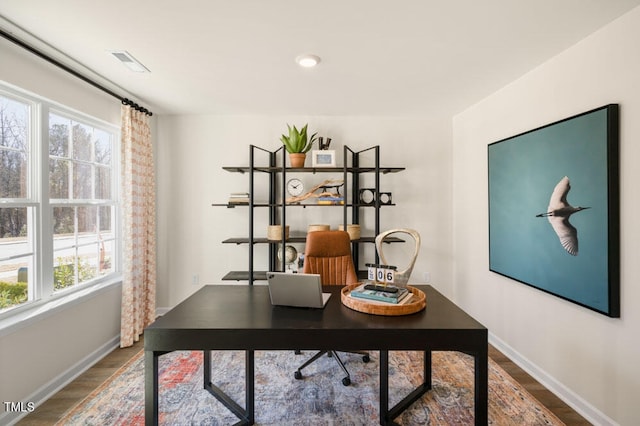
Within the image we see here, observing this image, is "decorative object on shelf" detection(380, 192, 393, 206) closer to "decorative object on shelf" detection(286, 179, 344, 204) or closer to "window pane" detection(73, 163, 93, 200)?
"decorative object on shelf" detection(286, 179, 344, 204)

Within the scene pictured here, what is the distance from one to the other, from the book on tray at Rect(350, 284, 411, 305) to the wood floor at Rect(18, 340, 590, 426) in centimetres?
139

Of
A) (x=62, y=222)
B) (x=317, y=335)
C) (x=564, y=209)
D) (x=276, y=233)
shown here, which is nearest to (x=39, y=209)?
(x=62, y=222)

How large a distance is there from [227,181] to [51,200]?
168cm

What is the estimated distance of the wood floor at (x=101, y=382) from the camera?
1978 mm

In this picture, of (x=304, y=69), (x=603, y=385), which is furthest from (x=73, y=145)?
(x=603, y=385)

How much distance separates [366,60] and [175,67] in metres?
1.46

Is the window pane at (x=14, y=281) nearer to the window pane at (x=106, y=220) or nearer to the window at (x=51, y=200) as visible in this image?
the window at (x=51, y=200)

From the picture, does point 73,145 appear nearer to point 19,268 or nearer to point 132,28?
point 19,268

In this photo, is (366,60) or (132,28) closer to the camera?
(132,28)

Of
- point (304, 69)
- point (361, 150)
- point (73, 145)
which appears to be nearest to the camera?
point (304, 69)

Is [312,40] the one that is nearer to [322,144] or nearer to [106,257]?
[322,144]

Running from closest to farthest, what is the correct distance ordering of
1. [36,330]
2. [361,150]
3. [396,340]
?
[396,340] < [36,330] < [361,150]

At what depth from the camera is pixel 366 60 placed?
7.53ft

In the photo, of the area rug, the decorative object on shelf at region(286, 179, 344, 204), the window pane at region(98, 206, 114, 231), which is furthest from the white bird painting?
the window pane at region(98, 206, 114, 231)
